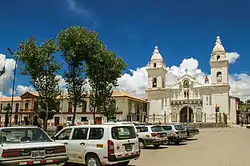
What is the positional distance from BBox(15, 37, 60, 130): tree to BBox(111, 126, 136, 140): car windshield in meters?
15.0

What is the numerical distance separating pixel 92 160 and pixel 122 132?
4.50ft

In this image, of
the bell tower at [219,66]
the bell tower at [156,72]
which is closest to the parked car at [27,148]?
the bell tower at [219,66]

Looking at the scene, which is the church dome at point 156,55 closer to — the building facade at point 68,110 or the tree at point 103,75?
the building facade at point 68,110

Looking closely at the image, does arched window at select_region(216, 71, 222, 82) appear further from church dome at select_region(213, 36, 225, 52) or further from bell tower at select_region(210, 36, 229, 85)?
church dome at select_region(213, 36, 225, 52)

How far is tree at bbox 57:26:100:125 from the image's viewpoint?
76.7 feet

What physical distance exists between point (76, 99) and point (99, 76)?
3241mm

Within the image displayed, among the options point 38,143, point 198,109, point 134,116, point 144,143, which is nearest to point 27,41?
point 144,143

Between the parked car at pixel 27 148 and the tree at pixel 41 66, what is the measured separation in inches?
613

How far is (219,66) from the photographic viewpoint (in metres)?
59.1

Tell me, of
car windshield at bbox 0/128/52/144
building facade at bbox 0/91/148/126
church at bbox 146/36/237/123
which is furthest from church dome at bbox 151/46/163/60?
car windshield at bbox 0/128/52/144

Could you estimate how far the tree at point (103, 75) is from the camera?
2538 centimetres

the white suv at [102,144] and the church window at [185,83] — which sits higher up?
the church window at [185,83]

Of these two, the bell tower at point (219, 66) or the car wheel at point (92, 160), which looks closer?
the car wheel at point (92, 160)

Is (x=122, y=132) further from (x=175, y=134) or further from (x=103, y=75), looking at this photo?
(x=103, y=75)
